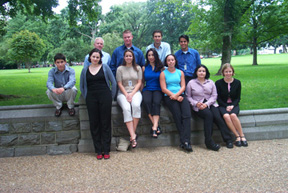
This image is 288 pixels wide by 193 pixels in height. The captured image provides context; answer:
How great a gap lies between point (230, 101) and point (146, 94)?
1.62 metres

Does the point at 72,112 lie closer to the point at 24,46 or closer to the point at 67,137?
the point at 67,137

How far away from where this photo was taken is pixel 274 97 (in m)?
7.49

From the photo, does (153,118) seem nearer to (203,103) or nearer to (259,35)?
(203,103)

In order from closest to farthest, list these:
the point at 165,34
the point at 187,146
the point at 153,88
Answer: the point at 187,146 < the point at 153,88 < the point at 165,34

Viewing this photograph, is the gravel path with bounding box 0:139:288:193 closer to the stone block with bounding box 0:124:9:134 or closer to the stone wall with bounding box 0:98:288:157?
the stone wall with bounding box 0:98:288:157

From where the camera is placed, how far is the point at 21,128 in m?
4.48

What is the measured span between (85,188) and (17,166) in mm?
1510

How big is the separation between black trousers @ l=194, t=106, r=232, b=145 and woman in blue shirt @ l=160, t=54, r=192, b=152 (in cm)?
29

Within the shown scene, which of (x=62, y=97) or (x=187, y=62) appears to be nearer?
(x=62, y=97)

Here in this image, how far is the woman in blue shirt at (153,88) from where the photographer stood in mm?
4477

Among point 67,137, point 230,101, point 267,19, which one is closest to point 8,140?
point 67,137

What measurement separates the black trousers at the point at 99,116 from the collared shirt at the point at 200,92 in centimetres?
152

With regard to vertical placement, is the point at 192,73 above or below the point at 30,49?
below

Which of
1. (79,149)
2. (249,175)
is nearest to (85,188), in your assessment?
(79,149)
